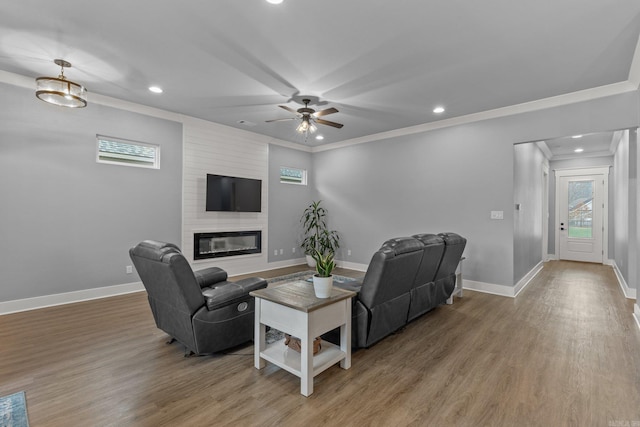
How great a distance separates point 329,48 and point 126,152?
3.64 metres

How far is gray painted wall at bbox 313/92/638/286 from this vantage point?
14.3 ft

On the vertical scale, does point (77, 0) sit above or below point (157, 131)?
above

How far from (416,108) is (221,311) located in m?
4.15

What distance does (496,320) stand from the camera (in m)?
3.71

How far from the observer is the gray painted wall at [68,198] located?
3.82 meters

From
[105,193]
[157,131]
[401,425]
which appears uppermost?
[157,131]

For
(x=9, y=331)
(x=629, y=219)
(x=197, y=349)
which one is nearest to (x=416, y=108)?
(x=629, y=219)

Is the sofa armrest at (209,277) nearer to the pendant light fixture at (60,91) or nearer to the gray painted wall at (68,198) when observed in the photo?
the gray painted wall at (68,198)

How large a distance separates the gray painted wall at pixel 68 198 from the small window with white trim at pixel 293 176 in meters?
2.62

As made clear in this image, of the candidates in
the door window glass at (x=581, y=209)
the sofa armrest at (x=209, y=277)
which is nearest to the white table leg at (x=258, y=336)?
the sofa armrest at (x=209, y=277)

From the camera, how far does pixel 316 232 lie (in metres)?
7.47

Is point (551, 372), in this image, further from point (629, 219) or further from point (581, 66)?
point (629, 219)

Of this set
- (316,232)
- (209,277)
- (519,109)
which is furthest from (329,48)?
(316,232)

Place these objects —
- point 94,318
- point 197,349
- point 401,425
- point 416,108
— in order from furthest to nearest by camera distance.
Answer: point 416,108 < point 94,318 < point 197,349 < point 401,425
